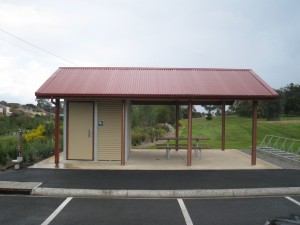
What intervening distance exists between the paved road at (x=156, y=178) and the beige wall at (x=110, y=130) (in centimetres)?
206

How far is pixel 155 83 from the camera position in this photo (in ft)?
42.3

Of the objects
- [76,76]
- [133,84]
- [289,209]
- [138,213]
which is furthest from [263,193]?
[76,76]

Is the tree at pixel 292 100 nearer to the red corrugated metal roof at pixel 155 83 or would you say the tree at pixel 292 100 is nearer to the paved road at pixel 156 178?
the red corrugated metal roof at pixel 155 83

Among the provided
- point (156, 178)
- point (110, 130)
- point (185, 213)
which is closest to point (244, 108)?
point (110, 130)

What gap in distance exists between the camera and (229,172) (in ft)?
36.1

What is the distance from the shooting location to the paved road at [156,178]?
8.95 metres

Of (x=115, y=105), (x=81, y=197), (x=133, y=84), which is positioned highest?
(x=133, y=84)

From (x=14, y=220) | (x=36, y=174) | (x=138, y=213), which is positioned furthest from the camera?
(x=36, y=174)

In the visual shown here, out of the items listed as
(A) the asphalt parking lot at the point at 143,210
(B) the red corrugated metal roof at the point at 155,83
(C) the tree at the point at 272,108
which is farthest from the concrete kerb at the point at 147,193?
(C) the tree at the point at 272,108

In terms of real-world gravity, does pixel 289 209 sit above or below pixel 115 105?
below

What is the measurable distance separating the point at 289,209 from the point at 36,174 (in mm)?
7162

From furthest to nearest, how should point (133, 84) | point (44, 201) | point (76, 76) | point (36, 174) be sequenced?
point (76, 76)
point (133, 84)
point (36, 174)
point (44, 201)

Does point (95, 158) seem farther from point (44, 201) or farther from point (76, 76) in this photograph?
point (44, 201)

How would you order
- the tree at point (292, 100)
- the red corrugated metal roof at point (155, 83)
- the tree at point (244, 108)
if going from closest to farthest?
the red corrugated metal roof at point (155, 83)
the tree at point (244, 108)
the tree at point (292, 100)
